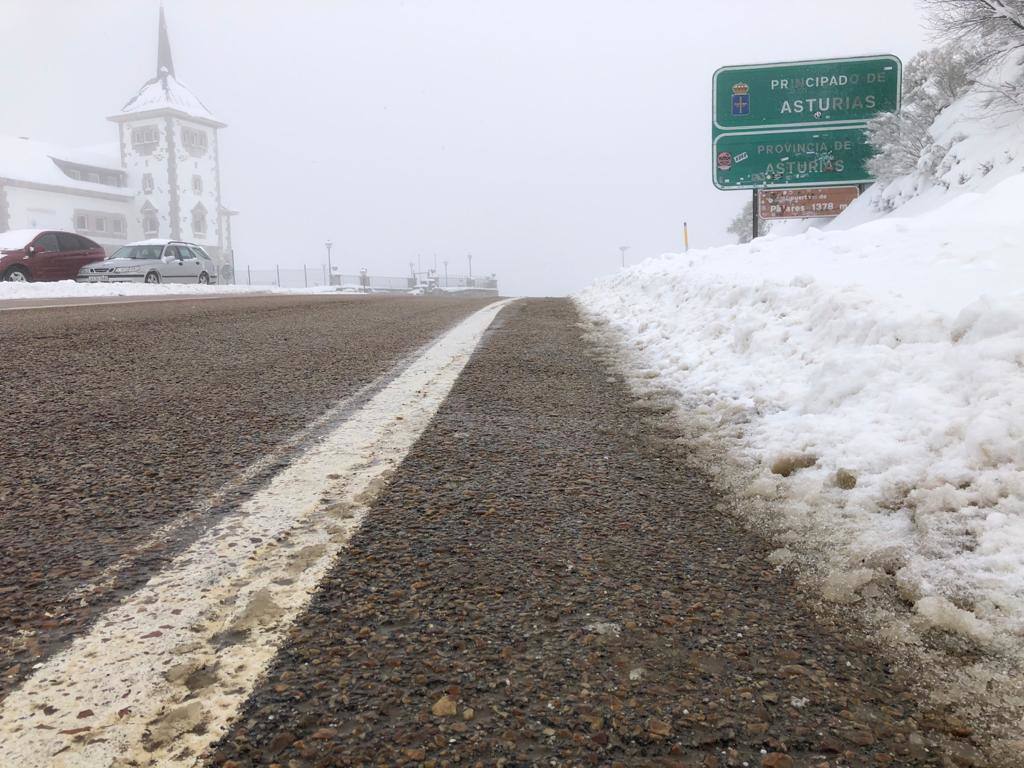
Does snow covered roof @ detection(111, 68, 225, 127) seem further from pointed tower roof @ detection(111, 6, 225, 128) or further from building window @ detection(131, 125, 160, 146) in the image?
building window @ detection(131, 125, 160, 146)

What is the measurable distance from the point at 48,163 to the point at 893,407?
59962 millimetres

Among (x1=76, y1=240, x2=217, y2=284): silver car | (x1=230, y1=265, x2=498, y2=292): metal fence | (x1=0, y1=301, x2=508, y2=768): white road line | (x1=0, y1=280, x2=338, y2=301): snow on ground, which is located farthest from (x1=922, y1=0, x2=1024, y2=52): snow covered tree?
(x1=230, y1=265, x2=498, y2=292): metal fence

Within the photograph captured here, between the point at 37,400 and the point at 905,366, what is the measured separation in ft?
13.1

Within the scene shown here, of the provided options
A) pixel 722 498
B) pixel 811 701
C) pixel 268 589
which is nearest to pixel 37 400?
pixel 268 589

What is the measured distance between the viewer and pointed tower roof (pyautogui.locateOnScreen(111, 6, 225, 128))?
180 feet

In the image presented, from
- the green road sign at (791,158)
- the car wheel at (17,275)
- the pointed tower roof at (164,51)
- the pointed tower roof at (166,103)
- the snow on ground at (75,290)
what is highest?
the pointed tower roof at (164,51)

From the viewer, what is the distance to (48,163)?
49.3 meters

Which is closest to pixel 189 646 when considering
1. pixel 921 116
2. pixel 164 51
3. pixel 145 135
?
pixel 921 116

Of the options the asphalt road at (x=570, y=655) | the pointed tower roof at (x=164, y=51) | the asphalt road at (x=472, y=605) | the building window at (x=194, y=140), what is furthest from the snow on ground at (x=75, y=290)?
the pointed tower roof at (x=164, y=51)

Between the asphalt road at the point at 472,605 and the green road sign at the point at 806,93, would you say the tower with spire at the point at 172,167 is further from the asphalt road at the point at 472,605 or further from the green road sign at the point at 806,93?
the asphalt road at the point at 472,605

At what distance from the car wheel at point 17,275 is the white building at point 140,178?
1292 inches

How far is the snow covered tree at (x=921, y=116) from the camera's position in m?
14.1

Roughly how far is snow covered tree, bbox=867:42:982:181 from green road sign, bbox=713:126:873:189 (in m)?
0.48

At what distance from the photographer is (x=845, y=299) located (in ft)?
13.0
